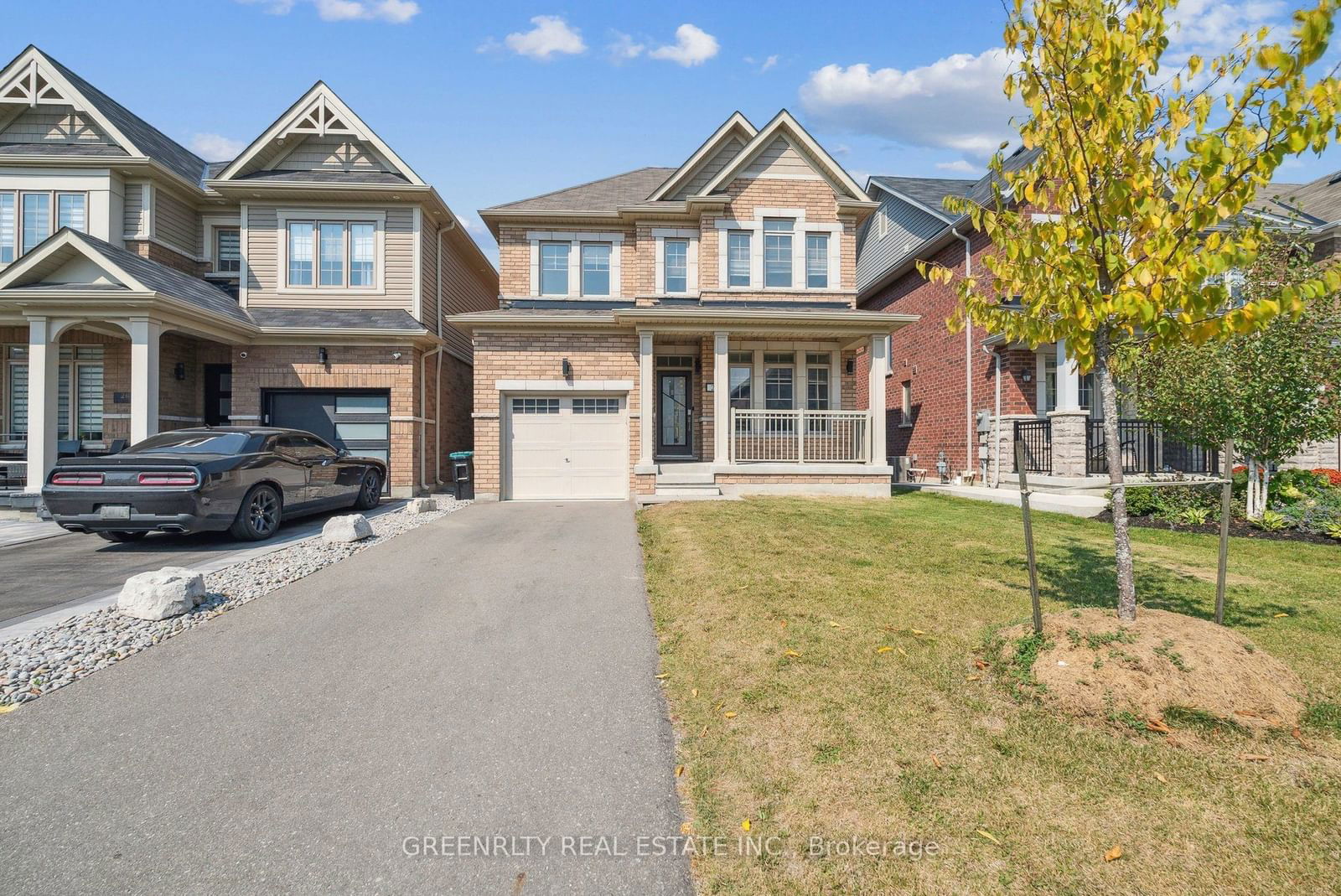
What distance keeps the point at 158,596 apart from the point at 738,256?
39.4 ft

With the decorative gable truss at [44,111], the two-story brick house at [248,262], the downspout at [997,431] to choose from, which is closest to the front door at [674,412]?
the two-story brick house at [248,262]

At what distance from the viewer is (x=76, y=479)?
24.2 ft

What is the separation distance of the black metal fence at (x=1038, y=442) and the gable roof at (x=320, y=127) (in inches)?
570

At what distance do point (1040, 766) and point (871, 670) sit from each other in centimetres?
108

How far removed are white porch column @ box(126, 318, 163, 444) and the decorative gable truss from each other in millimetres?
4924

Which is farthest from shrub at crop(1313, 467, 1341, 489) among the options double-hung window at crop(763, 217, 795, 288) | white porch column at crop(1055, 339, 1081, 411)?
double-hung window at crop(763, 217, 795, 288)

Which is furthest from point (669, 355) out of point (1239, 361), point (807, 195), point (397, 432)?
point (1239, 361)

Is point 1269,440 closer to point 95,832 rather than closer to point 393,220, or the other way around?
point 95,832

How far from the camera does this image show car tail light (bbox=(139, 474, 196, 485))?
739 cm

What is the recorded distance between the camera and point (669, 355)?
47.6 feet

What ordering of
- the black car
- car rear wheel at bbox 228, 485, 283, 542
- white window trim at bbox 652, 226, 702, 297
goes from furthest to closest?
white window trim at bbox 652, 226, 702, 297 < car rear wheel at bbox 228, 485, 283, 542 < the black car

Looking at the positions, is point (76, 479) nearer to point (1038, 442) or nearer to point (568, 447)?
point (568, 447)

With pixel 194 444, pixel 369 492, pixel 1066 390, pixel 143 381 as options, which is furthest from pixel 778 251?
pixel 143 381

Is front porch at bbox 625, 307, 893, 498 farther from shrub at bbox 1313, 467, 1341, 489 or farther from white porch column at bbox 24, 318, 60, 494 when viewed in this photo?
white porch column at bbox 24, 318, 60, 494
